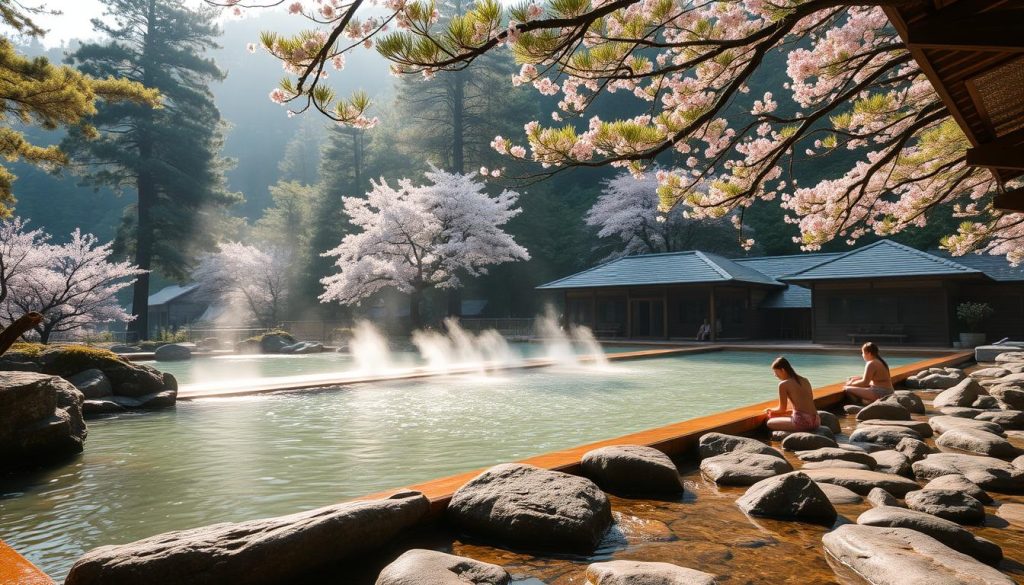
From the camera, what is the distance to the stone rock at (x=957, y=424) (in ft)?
18.6

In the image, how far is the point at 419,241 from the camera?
89.4 ft

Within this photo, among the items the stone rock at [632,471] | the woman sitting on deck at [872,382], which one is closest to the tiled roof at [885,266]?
the woman sitting on deck at [872,382]

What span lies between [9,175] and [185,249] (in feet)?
76.8

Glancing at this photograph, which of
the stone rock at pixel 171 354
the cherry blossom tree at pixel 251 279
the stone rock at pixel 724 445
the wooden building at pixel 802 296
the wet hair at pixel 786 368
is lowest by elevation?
the stone rock at pixel 724 445

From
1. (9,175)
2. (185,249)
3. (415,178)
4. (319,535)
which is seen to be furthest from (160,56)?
(319,535)

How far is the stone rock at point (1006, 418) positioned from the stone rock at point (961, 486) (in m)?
3.18

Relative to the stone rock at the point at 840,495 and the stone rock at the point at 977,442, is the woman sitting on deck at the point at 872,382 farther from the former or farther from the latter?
the stone rock at the point at 840,495

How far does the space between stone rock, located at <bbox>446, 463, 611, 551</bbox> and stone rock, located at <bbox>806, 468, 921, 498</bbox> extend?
174 centimetres

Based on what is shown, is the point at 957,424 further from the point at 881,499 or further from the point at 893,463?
the point at 881,499

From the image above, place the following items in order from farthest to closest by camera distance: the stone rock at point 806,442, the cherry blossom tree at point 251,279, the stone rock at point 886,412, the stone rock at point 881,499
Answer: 1. the cherry blossom tree at point 251,279
2. the stone rock at point 886,412
3. the stone rock at point 806,442
4. the stone rock at point 881,499

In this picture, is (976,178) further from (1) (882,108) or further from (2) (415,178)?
(2) (415,178)

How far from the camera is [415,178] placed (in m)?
40.6

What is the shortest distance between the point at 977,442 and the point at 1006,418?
1753mm

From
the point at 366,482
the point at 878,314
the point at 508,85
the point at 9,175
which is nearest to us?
the point at 366,482
